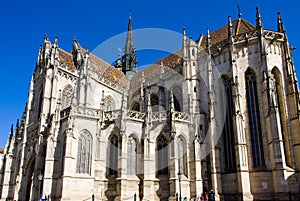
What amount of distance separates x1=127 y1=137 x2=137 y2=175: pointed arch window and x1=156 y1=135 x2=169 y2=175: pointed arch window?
192 cm

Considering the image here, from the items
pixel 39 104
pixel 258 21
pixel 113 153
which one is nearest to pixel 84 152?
pixel 113 153

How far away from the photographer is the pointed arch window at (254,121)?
20812 mm

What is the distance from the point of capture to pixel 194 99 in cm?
2459

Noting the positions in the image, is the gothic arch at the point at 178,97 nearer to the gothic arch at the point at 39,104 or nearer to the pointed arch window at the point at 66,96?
the pointed arch window at the point at 66,96

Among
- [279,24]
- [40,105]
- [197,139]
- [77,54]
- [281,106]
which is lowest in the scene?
[197,139]

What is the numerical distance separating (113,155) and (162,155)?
3969mm

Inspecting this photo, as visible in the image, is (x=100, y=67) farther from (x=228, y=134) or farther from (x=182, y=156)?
(x=228, y=134)

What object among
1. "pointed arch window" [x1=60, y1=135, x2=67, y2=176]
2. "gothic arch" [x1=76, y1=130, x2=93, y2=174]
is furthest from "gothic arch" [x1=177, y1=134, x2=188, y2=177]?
"pointed arch window" [x1=60, y1=135, x2=67, y2=176]

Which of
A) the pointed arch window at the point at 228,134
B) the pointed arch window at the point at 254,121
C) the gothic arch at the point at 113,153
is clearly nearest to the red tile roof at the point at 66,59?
the gothic arch at the point at 113,153

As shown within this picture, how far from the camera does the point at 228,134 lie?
22.6 metres

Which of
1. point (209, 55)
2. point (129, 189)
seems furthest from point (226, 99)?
point (129, 189)

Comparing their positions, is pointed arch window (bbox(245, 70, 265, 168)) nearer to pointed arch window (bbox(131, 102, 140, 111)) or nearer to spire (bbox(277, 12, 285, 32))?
spire (bbox(277, 12, 285, 32))

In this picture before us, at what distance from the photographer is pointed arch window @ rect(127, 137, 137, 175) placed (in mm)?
21859

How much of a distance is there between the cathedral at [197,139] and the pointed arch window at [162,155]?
0.26 feet
